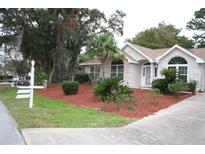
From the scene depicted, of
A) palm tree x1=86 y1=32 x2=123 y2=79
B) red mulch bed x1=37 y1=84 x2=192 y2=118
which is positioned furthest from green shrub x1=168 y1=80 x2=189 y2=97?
palm tree x1=86 y1=32 x2=123 y2=79

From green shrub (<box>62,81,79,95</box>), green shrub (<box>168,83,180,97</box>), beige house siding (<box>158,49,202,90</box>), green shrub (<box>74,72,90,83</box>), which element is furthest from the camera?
green shrub (<box>74,72,90,83</box>)

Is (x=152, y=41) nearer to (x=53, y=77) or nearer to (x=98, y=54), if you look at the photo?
(x=53, y=77)

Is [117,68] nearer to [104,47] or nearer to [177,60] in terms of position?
[104,47]

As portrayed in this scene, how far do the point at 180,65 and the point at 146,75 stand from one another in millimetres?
3911

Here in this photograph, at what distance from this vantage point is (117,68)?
30844mm

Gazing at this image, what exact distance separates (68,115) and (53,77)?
2029 cm

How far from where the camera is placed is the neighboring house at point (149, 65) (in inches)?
1030

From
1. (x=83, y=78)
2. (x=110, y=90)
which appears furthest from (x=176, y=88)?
(x=83, y=78)

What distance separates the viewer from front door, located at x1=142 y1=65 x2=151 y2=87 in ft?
97.6

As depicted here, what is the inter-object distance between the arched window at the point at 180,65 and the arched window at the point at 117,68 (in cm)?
479

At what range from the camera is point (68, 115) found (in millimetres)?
13594

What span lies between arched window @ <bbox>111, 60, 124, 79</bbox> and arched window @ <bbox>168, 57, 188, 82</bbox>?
15.7 ft

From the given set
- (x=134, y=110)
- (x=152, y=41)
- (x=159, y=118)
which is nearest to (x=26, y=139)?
(x=159, y=118)

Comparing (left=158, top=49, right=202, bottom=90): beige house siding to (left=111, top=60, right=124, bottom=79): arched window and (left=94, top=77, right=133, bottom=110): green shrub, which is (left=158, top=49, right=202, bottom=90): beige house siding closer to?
(left=111, top=60, right=124, bottom=79): arched window
